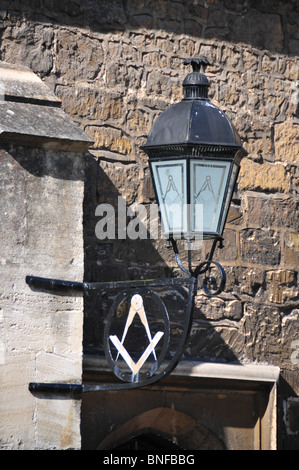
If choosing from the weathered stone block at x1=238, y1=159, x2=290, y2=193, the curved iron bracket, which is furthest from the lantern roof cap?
the weathered stone block at x1=238, y1=159, x2=290, y2=193

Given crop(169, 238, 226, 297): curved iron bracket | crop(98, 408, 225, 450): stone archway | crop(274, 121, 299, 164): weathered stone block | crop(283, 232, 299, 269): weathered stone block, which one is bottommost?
crop(98, 408, 225, 450): stone archway

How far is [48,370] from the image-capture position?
417cm

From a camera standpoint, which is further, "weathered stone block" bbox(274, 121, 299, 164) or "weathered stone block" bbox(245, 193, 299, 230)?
"weathered stone block" bbox(274, 121, 299, 164)

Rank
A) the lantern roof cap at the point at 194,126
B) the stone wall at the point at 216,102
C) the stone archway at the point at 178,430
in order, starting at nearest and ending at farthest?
1. the lantern roof cap at the point at 194,126
2. the stone archway at the point at 178,430
3. the stone wall at the point at 216,102

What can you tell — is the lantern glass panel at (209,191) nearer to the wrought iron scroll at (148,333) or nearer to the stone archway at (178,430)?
the wrought iron scroll at (148,333)

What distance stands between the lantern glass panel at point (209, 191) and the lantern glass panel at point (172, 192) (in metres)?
0.04

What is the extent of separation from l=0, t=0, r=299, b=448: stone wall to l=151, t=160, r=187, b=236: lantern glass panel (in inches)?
37.9

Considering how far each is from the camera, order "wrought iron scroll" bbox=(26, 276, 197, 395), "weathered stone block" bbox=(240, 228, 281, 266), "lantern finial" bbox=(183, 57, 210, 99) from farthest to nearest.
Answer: "weathered stone block" bbox=(240, 228, 281, 266) → "lantern finial" bbox=(183, 57, 210, 99) → "wrought iron scroll" bbox=(26, 276, 197, 395)

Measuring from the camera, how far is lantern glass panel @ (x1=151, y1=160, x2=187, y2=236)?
408 centimetres

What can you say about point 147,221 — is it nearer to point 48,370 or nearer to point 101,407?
point 101,407

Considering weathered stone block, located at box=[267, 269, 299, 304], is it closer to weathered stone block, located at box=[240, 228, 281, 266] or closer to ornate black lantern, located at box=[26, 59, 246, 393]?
weathered stone block, located at box=[240, 228, 281, 266]

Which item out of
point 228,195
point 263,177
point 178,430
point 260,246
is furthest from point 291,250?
point 228,195

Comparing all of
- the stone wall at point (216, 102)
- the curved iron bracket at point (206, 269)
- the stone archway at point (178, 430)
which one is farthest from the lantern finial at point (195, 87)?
the stone archway at point (178, 430)

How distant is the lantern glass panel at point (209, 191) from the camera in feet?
13.4
